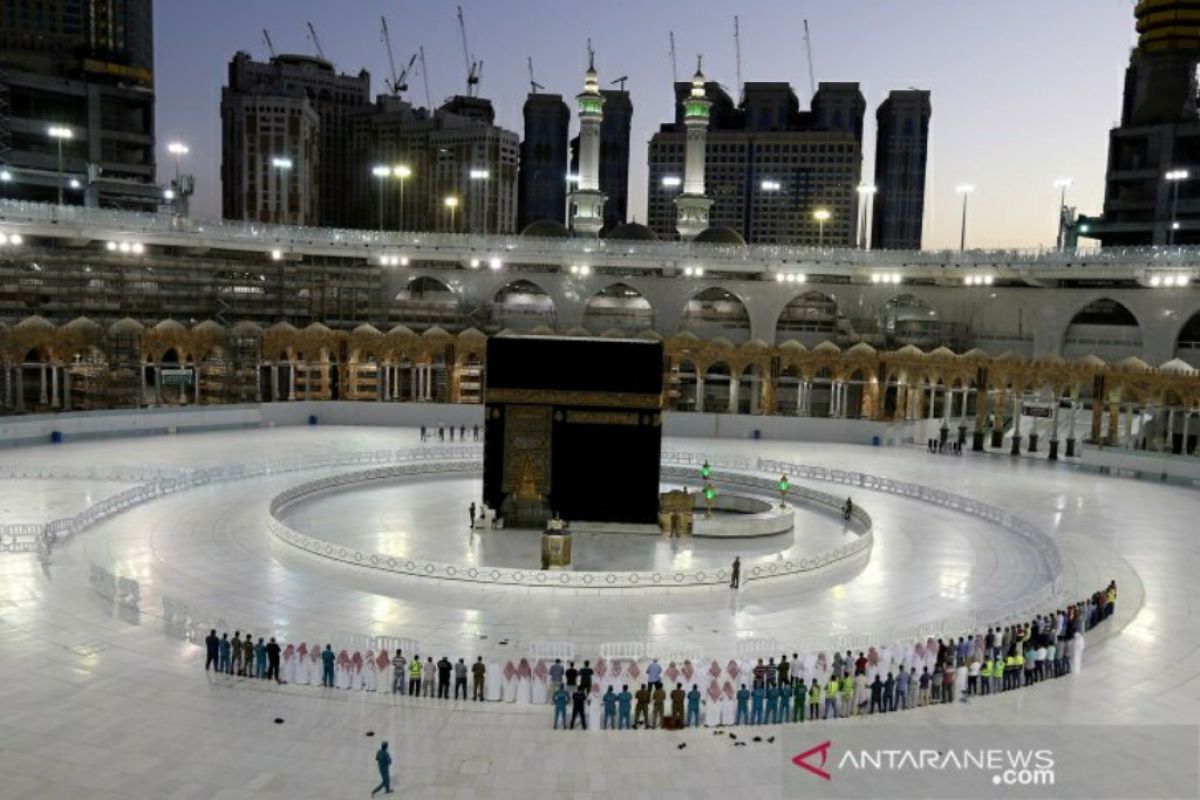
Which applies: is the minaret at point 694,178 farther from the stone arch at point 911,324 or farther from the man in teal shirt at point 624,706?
the man in teal shirt at point 624,706

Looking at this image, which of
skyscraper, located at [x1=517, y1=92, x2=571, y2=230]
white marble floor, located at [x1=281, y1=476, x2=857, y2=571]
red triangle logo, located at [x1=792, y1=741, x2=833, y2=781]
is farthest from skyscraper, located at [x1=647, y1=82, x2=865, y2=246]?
red triangle logo, located at [x1=792, y1=741, x2=833, y2=781]

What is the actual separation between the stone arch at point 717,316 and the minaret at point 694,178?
4.59m

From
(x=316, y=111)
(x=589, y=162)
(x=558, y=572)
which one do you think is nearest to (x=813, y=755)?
(x=558, y=572)

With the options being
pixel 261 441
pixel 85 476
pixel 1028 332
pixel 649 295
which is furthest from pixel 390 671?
pixel 1028 332

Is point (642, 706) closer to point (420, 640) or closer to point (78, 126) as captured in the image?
point (420, 640)

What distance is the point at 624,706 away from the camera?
483 inches

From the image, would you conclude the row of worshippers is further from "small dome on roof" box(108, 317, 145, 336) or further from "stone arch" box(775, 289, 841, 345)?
"stone arch" box(775, 289, 841, 345)

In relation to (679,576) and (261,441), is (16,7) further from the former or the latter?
(679,576)

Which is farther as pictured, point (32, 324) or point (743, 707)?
point (32, 324)

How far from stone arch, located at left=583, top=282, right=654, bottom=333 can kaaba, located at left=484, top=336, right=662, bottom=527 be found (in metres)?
31.9

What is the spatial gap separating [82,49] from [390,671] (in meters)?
72.6

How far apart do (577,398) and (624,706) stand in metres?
11.4

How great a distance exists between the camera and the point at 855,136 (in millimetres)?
135125

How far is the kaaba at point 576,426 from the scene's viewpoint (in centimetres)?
2295
